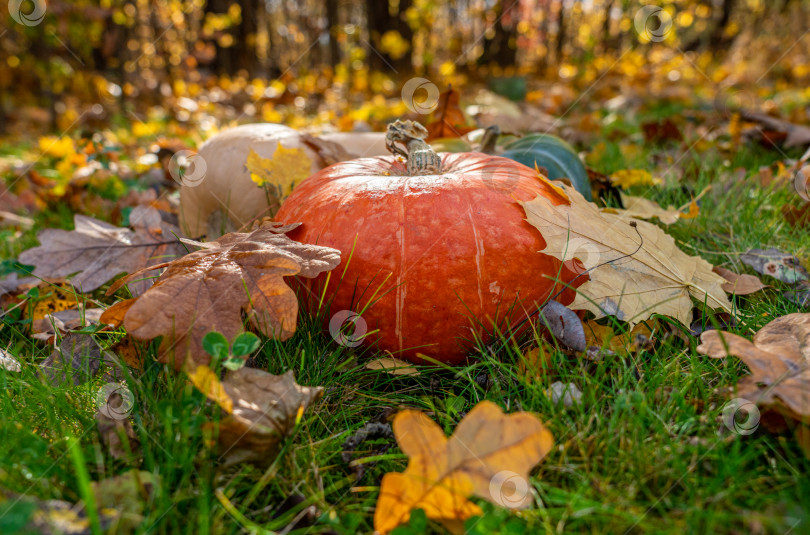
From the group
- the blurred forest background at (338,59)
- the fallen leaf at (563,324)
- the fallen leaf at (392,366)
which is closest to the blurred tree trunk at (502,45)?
the blurred forest background at (338,59)

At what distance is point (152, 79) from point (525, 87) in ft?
16.6

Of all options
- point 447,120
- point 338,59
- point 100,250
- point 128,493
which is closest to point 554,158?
point 447,120

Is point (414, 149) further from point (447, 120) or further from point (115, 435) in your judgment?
→ point (115, 435)

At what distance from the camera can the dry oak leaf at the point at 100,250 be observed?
2.07m

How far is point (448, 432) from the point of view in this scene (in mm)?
1335

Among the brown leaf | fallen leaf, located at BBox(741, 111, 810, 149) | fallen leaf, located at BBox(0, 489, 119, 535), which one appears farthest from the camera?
fallen leaf, located at BBox(741, 111, 810, 149)

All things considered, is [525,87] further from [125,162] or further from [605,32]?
[125,162]

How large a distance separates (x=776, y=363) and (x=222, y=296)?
127 cm

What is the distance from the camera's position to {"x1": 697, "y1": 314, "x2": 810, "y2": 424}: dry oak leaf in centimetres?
113

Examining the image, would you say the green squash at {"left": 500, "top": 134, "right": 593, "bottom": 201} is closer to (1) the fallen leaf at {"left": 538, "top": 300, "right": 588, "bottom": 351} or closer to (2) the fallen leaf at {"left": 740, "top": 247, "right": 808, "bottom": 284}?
(2) the fallen leaf at {"left": 740, "top": 247, "right": 808, "bottom": 284}

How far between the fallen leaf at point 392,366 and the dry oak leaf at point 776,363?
2.40 feet

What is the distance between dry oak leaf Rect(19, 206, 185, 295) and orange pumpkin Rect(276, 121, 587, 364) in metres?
0.77

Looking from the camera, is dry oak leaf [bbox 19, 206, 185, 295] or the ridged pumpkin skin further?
dry oak leaf [bbox 19, 206, 185, 295]

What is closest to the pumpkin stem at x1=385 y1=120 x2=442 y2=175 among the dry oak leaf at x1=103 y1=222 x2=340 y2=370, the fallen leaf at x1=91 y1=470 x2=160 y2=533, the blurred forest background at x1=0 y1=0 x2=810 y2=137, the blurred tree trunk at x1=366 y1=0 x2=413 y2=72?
the dry oak leaf at x1=103 y1=222 x2=340 y2=370
